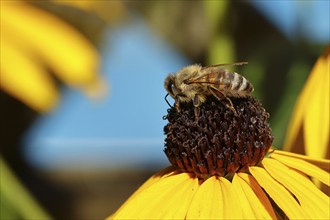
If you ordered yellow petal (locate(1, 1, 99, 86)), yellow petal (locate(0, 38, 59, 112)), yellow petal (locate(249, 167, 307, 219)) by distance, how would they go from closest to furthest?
yellow petal (locate(249, 167, 307, 219)), yellow petal (locate(0, 38, 59, 112)), yellow petal (locate(1, 1, 99, 86))

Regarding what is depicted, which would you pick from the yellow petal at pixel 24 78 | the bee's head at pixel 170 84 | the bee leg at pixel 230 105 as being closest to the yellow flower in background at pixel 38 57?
the yellow petal at pixel 24 78

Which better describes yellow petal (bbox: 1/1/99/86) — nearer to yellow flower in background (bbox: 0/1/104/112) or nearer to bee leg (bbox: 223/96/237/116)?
yellow flower in background (bbox: 0/1/104/112)

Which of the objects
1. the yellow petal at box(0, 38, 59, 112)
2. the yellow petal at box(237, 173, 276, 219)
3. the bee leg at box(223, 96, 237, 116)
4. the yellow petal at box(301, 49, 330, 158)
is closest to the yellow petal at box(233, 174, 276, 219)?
the yellow petal at box(237, 173, 276, 219)

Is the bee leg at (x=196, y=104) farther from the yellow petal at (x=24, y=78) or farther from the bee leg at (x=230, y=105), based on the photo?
the yellow petal at (x=24, y=78)

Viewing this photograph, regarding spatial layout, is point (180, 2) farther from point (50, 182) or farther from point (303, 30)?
point (50, 182)

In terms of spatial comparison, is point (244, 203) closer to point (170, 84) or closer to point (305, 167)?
point (305, 167)

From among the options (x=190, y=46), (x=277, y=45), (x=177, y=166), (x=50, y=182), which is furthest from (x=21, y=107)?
(x=177, y=166)
